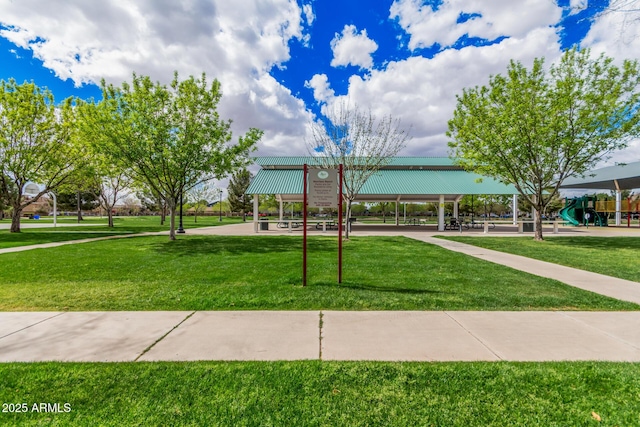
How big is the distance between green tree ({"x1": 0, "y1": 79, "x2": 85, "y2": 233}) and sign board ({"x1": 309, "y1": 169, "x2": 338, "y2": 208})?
18.3m

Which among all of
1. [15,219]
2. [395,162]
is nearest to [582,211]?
[395,162]

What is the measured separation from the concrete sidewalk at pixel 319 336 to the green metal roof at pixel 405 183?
62.4 feet

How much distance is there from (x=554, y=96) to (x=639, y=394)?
660 inches

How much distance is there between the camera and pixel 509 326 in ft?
14.4

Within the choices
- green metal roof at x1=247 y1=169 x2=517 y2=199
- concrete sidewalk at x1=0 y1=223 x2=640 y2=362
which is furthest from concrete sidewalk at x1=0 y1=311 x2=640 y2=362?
green metal roof at x1=247 y1=169 x2=517 y2=199

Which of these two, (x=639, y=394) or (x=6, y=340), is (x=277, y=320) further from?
(x=639, y=394)

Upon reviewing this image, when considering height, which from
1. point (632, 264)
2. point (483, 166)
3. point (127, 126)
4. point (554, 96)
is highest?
point (554, 96)

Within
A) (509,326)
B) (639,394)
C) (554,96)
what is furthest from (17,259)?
(554,96)

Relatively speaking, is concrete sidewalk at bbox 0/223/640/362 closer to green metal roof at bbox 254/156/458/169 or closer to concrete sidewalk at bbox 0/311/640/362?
concrete sidewalk at bbox 0/311/640/362

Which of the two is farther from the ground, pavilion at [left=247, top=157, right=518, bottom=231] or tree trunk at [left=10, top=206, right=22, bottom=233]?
pavilion at [left=247, top=157, right=518, bottom=231]

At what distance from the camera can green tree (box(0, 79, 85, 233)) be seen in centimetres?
1847

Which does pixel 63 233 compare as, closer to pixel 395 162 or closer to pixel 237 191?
pixel 395 162

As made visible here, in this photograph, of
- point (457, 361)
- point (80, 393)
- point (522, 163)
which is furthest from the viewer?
point (522, 163)

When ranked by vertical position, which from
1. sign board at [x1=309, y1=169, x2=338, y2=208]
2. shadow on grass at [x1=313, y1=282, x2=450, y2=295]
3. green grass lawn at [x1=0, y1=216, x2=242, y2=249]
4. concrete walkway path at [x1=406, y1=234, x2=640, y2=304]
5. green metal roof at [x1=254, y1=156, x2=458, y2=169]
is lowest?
concrete walkway path at [x1=406, y1=234, x2=640, y2=304]
